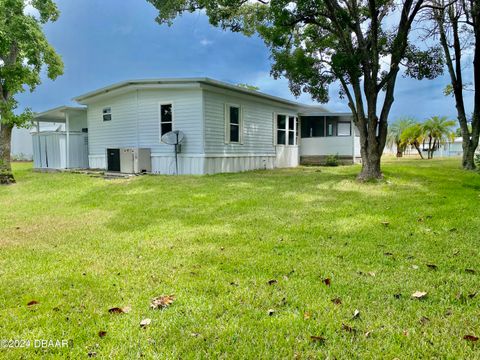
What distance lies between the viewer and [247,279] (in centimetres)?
301

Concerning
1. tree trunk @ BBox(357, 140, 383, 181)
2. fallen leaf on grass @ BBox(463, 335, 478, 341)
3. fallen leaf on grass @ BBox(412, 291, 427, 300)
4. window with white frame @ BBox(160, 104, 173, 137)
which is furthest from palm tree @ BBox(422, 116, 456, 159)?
fallen leaf on grass @ BBox(463, 335, 478, 341)

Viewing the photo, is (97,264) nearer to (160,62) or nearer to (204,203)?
(204,203)

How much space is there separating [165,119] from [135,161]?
194 centimetres

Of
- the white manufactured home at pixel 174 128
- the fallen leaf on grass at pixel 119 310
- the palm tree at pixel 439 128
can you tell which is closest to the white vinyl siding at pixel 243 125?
the white manufactured home at pixel 174 128

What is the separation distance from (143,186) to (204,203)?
317cm

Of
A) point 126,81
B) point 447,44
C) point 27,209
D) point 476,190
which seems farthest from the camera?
point 447,44

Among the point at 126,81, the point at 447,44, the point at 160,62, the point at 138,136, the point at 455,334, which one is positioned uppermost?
the point at 160,62

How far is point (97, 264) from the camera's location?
3451 millimetres

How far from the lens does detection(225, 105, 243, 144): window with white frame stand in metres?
13.3

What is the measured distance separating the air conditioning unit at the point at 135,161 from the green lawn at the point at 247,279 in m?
6.09

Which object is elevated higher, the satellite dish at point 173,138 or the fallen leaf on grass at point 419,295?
the satellite dish at point 173,138

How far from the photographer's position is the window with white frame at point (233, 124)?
13336 mm

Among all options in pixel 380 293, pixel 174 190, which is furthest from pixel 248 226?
pixel 174 190

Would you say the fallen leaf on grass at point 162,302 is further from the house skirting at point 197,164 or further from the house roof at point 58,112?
the house roof at point 58,112
